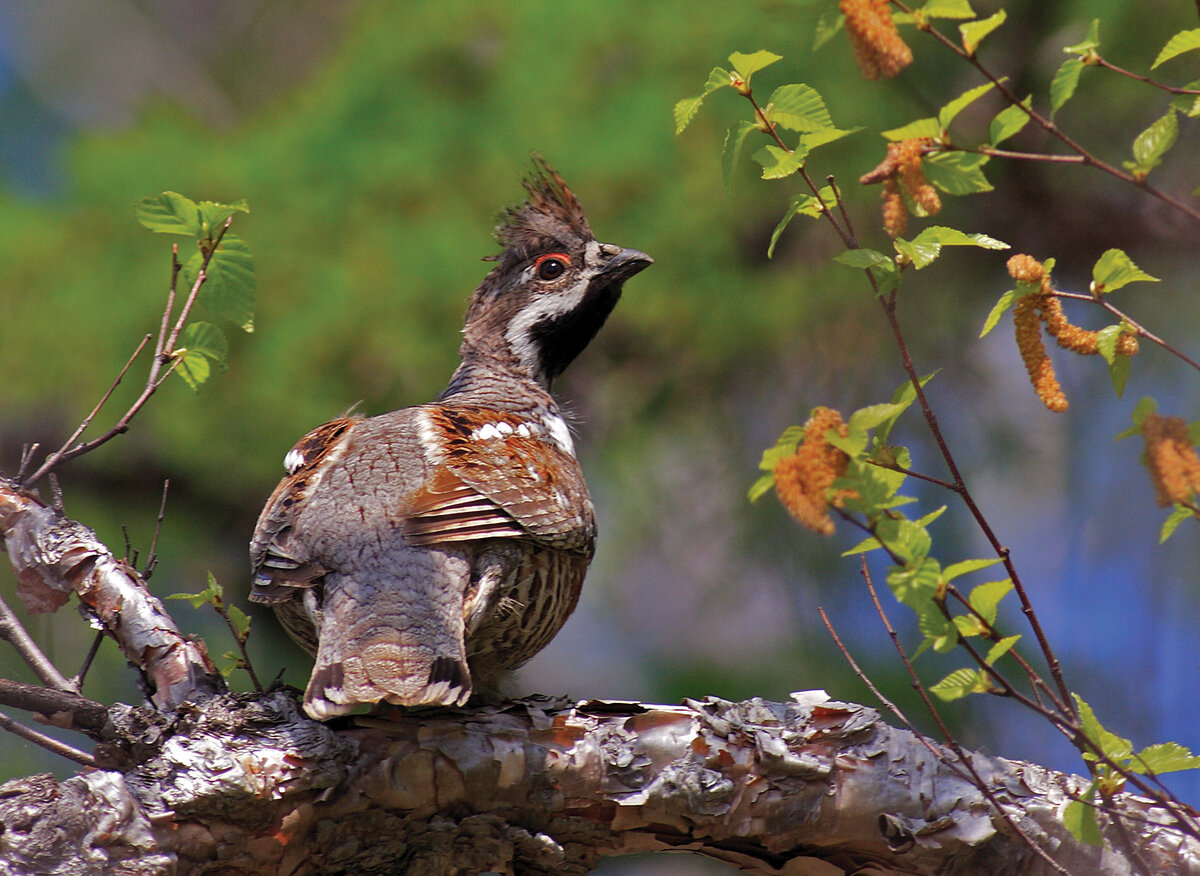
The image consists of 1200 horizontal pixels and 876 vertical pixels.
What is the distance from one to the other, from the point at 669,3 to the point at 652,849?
16.0 ft

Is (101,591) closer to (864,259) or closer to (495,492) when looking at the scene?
(495,492)

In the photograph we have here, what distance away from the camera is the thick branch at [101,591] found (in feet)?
7.59

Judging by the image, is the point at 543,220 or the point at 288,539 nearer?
the point at 288,539

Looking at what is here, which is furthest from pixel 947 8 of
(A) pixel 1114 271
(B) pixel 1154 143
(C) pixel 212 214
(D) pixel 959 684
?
(C) pixel 212 214

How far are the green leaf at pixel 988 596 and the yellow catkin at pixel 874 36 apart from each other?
0.79 meters

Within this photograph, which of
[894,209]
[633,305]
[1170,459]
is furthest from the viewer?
[633,305]

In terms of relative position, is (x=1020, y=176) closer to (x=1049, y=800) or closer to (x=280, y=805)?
(x=1049, y=800)

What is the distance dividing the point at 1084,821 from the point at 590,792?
3.17 feet

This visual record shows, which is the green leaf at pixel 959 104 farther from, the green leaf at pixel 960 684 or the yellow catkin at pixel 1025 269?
the green leaf at pixel 960 684

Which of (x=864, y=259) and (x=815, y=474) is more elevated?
(x=864, y=259)

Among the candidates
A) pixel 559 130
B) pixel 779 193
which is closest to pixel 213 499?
pixel 559 130

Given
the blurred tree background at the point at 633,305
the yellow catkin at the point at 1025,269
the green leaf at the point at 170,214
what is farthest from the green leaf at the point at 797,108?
the blurred tree background at the point at 633,305

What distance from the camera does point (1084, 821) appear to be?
1.67 m

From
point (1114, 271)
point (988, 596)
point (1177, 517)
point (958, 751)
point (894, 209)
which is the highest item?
point (894, 209)
